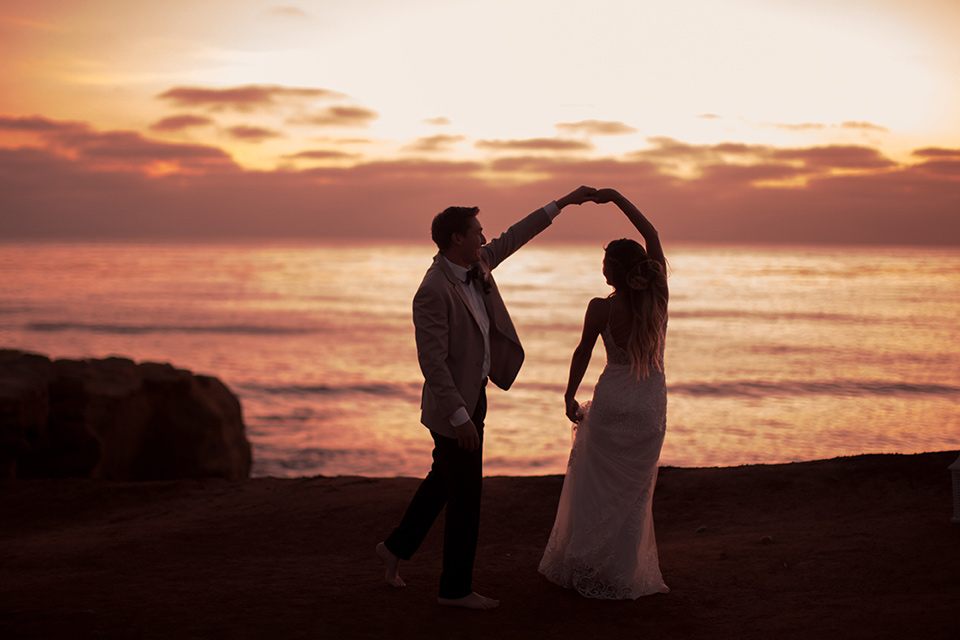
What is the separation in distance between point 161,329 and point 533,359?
1763cm

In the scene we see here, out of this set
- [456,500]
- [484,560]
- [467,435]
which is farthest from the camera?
[484,560]

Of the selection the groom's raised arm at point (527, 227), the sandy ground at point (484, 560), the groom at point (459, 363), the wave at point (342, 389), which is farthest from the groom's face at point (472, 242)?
the wave at point (342, 389)

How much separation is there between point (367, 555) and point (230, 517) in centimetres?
174

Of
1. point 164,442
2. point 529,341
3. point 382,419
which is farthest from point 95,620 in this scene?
point 529,341

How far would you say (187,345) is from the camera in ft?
95.6

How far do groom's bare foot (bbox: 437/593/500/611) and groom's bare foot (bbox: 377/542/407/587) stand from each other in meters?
0.47

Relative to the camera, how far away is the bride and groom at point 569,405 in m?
4.06

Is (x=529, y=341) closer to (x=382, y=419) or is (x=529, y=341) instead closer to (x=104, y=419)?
(x=382, y=419)

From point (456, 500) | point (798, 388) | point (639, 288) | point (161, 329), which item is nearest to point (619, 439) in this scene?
point (639, 288)

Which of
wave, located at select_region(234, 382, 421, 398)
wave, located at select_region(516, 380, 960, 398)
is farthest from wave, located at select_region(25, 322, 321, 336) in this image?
wave, located at select_region(516, 380, 960, 398)

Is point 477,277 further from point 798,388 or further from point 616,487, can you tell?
point 798,388

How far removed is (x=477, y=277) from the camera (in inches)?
164

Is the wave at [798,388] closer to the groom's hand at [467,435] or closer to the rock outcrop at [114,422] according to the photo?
the rock outcrop at [114,422]

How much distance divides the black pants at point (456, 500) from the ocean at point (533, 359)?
164 centimetres
